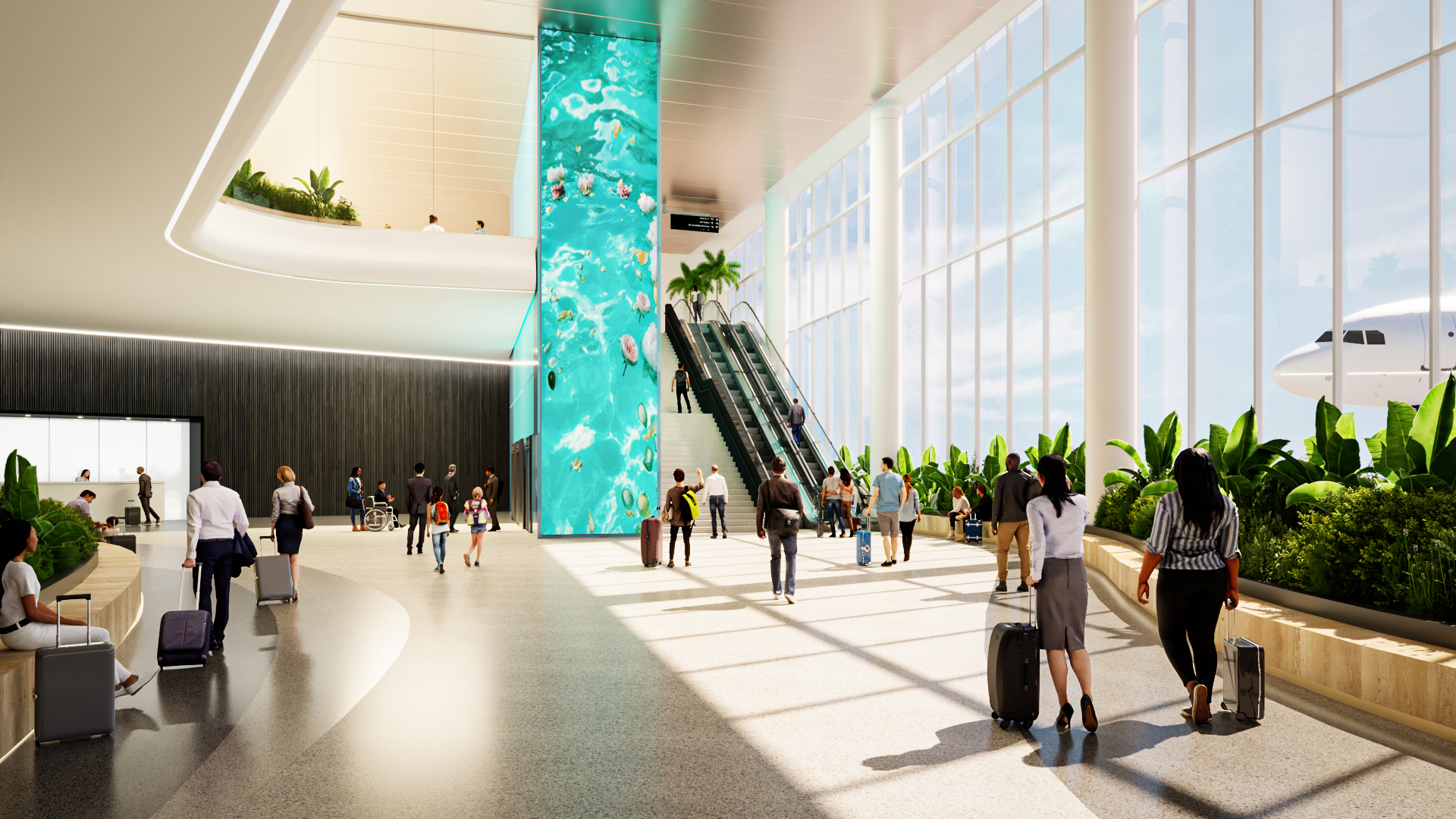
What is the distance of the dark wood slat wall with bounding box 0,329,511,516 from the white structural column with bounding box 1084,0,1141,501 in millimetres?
22521

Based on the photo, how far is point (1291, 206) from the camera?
40.3 feet

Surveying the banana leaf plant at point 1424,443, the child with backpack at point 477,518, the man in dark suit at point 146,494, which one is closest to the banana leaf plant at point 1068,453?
the banana leaf plant at point 1424,443

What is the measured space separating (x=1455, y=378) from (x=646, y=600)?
23.4ft

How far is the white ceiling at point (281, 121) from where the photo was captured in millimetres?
8578

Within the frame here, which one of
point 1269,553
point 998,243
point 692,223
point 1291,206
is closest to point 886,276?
point 998,243

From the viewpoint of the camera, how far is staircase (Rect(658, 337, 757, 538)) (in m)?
20.5

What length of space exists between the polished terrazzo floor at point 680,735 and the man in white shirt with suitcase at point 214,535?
392 millimetres

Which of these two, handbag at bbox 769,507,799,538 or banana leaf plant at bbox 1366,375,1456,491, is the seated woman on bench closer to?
handbag at bbox 769,507,799,538

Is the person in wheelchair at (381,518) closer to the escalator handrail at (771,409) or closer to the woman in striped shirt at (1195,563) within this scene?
the escalator handrail at (771,409)

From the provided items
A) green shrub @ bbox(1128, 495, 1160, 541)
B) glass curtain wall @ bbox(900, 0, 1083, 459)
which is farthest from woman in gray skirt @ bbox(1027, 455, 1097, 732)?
glass curtain wall @ bbox(900, 0, 1083, 459)

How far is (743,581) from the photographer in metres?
11.4

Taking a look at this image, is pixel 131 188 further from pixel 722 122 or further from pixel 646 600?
pixel 722 122

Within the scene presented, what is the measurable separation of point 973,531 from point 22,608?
47.3ft

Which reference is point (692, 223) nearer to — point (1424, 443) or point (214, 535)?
point (214, 535)
